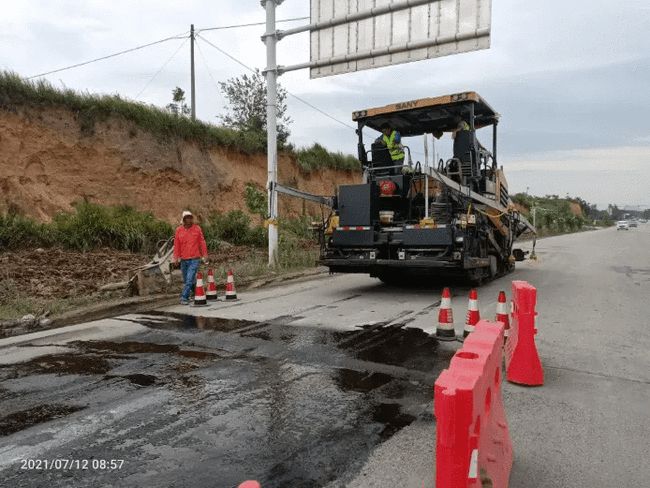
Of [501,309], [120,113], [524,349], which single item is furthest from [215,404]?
[120,113]

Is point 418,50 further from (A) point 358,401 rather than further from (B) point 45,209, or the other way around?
(B) point 45,209

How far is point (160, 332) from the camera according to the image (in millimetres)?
6773

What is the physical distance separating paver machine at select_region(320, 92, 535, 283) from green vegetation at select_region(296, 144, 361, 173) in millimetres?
14740

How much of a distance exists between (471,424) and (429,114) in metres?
9.42

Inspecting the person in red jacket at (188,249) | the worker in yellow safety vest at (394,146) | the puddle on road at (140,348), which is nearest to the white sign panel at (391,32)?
the worker in yellow safety vest at (394,146)

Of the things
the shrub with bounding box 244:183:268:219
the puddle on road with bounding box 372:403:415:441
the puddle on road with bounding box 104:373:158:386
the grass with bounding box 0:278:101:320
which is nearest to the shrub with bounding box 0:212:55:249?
the grass with bounding box 0:278:101:320

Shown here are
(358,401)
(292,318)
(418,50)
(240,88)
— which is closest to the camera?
(358,401)

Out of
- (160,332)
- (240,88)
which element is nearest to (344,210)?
(160,332)

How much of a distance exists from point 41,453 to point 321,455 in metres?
1.73

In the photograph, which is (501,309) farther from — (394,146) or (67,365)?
(394,146)

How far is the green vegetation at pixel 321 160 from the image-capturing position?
86.0ft

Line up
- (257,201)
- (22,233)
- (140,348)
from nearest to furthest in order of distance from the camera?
(140,348) < (22,233) < (257,201)

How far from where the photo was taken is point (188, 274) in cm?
916

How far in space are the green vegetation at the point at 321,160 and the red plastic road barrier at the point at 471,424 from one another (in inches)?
928
